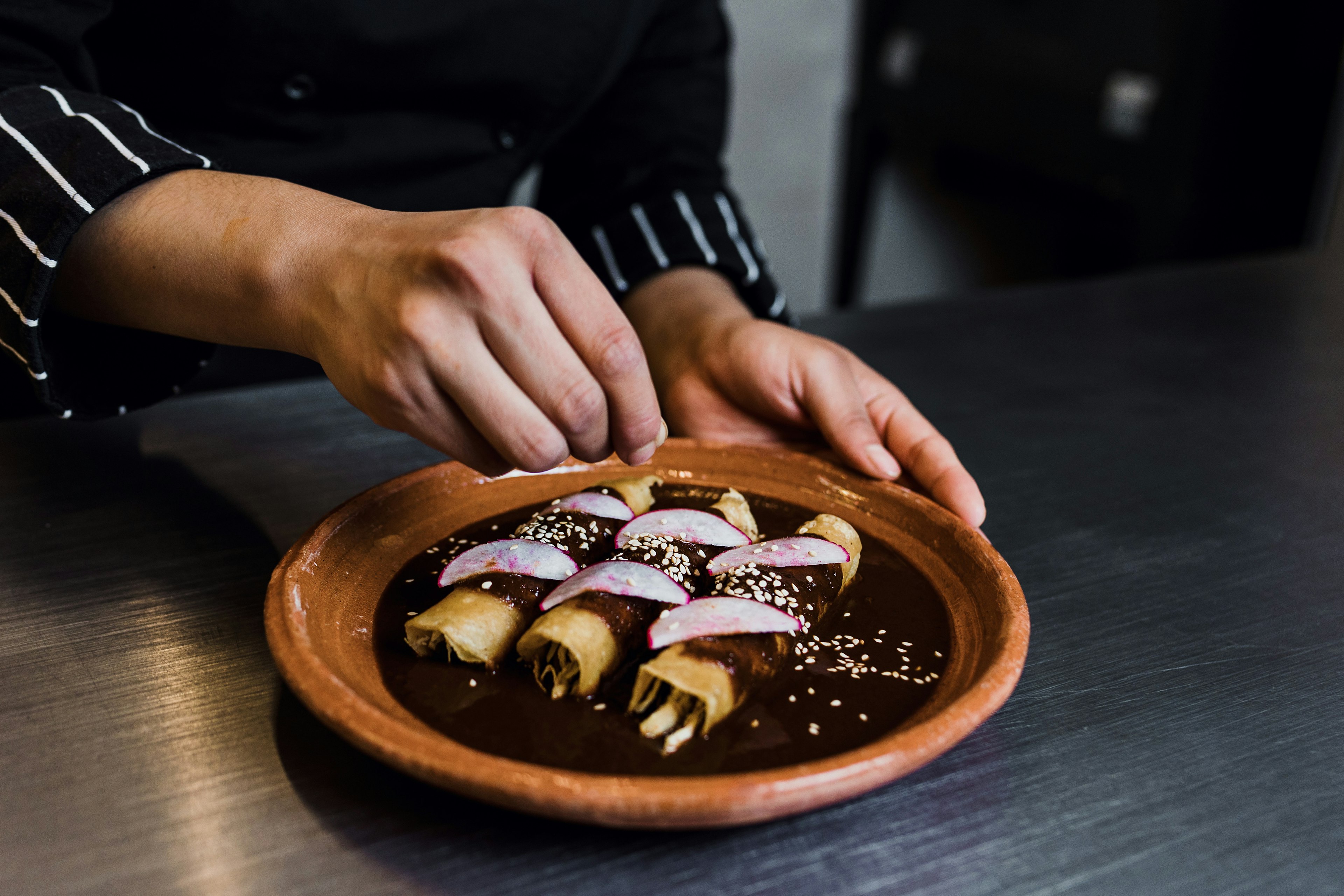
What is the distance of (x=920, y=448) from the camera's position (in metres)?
1.14

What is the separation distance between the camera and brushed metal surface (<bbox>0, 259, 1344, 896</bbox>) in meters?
0.65

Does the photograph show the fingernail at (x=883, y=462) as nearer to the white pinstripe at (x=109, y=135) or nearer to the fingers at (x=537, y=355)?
the fingers at (x=537, y=355)

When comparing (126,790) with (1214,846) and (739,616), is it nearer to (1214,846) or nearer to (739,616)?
(739,616)

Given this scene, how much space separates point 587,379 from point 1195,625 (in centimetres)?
61

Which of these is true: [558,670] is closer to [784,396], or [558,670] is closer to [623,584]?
[623,584]

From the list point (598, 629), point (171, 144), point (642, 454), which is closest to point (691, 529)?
point (642, 454)

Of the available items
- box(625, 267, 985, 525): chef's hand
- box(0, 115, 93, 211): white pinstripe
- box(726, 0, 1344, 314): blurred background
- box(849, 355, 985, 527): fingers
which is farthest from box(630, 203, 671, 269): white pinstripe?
box(726, 0, 1344, 314): blurred background

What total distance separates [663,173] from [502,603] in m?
1.01

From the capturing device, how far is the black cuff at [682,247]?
1.55 metres

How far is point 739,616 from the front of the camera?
81 centimetres

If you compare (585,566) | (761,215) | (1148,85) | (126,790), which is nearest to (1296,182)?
(1148,85)

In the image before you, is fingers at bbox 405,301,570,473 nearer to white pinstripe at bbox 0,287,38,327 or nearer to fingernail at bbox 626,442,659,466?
fingernail at bbox 626,442,659,466

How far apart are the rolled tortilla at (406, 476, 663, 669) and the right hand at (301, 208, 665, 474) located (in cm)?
11

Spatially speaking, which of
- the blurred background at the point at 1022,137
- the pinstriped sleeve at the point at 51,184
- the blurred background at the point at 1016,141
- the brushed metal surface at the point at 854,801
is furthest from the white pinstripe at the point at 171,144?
the blurred background at the point at 1022,137
